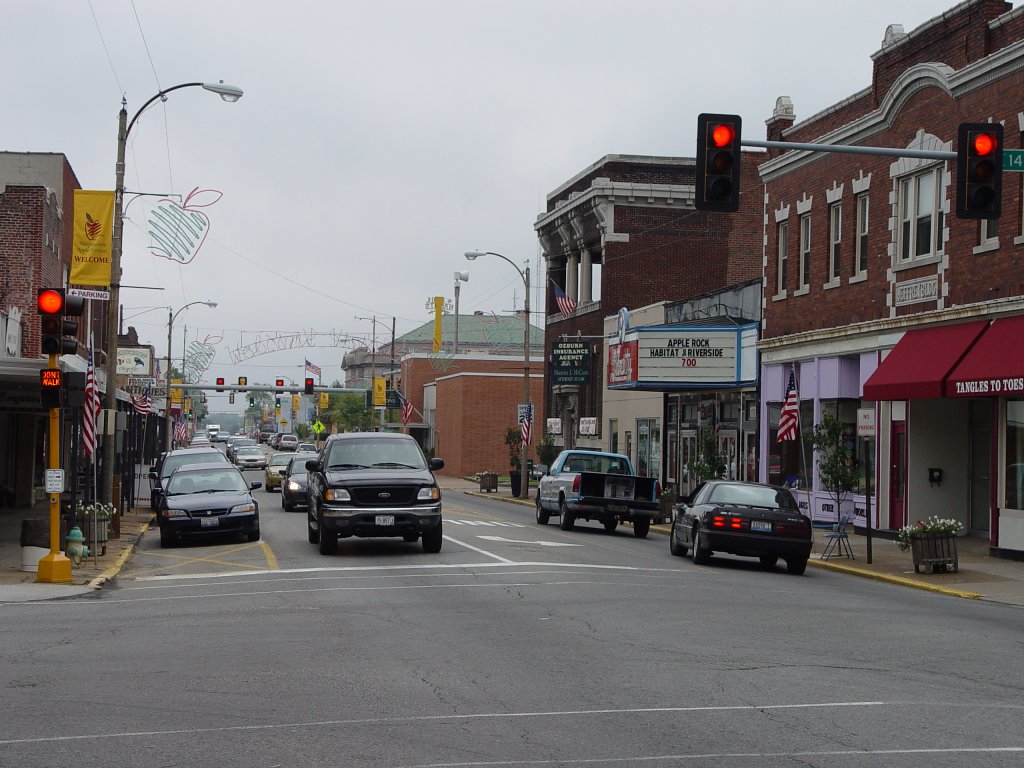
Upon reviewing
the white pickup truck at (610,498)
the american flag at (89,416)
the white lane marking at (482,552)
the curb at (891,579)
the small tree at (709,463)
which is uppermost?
the american flag at (89,416)

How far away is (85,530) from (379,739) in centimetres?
1526

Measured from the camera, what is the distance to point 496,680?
10.1m

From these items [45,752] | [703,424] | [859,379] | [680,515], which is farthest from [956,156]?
[703,424]

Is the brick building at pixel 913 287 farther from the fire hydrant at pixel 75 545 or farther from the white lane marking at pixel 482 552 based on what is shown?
the fire hydrant at pixel 75 545

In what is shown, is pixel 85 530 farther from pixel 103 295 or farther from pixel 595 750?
pixel 595 750

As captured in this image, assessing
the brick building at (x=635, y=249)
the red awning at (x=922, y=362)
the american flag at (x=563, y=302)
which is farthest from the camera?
the american flag at (x=563, y=302)

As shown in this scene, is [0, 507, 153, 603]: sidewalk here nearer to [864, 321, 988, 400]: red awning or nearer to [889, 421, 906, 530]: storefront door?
[864, 321, 988, 400]: red awning

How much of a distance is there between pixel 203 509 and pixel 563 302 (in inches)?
1272

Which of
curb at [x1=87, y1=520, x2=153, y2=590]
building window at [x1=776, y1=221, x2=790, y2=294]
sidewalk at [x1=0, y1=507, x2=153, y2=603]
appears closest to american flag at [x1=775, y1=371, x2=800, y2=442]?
building window at [x1=776, y1=221, x2=790, y2=294]

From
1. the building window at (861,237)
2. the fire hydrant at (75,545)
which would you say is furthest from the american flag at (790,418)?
the fire hydrant at (75,545)

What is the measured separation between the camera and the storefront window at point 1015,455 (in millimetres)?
23562

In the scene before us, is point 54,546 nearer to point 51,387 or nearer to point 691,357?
point 51,387

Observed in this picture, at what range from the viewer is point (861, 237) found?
30672mm

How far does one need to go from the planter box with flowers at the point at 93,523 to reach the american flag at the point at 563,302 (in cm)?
3423
